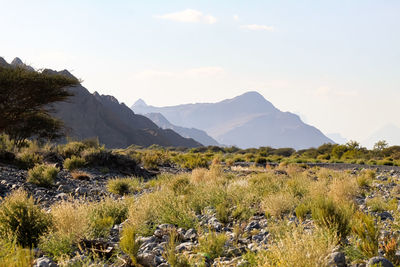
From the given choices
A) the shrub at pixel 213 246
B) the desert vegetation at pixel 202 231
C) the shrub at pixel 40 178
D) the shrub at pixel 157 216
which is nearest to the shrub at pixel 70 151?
the shrub at pixel 40 178

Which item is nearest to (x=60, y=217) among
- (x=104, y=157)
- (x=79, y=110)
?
(x=104, y=157)

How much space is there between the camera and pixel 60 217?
18.8 feet

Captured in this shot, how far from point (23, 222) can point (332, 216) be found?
16.3ft

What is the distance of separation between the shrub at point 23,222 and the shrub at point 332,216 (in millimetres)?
4371

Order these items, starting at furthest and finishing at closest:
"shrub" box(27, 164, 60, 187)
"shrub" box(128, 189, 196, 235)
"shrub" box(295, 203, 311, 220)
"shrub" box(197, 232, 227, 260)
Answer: "shrub" box(27, 164, 60, 187)
"shrub" box(295, 203, 311, 220)
"shrub" box(128, 189, 196, 235)
"shrub" box(197, 232, 227, 260)

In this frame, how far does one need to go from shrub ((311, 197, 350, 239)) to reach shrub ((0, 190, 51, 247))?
4371mm

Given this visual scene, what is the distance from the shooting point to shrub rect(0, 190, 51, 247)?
18.7 feet

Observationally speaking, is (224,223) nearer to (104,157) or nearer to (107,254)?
(107,254)

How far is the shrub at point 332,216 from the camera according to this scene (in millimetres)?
5656

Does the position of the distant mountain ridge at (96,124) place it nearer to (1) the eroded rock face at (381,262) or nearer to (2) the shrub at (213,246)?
(2) the shrub at (213,246)

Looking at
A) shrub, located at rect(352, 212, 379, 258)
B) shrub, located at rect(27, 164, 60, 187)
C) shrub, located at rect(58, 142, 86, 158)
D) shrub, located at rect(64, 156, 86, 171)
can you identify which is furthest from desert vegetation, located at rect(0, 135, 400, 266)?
shrub, located at rect(58, 142, 86, 158)

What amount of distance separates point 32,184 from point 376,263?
1109 centimetres

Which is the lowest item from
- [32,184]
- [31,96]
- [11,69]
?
[32,184]

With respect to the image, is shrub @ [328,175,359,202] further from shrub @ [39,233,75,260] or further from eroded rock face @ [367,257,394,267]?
shrub @ [39,233,75,260]
